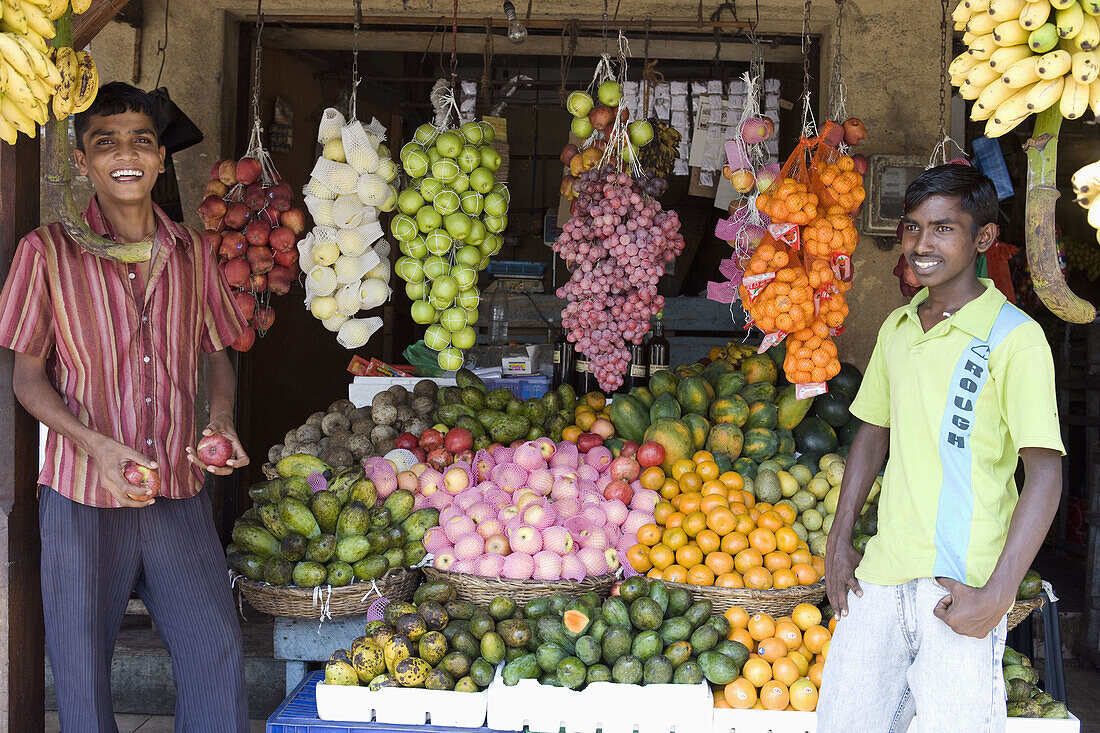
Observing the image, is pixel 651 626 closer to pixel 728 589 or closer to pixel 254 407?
pixel 728 589

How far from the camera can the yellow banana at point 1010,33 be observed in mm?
1788

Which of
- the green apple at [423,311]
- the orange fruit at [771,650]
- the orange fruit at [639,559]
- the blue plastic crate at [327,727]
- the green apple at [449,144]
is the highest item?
the green apple at [449,144]

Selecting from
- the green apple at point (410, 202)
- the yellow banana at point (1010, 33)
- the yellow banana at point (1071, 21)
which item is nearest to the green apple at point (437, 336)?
the green apple at point (410, 202)

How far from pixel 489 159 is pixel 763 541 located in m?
1.77

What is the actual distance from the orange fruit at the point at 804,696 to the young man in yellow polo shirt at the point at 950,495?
0.38 metres

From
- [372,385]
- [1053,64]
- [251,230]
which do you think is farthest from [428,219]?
[1053,64]

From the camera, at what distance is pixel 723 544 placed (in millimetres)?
2953

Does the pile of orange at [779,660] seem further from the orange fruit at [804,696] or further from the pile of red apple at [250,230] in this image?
the pile of red apple at [250,230]

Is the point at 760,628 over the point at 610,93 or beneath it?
beneath

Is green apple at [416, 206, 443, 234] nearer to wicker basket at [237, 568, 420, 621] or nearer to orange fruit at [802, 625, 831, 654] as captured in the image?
wicker basket at [237, 568, 420, 621]

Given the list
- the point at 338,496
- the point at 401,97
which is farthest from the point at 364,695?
the point at 401,97

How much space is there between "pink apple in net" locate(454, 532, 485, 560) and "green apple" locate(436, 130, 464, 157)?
145 centimetres

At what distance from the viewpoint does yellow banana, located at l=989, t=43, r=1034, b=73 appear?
5.96ft

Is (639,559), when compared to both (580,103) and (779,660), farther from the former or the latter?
(580,103)
